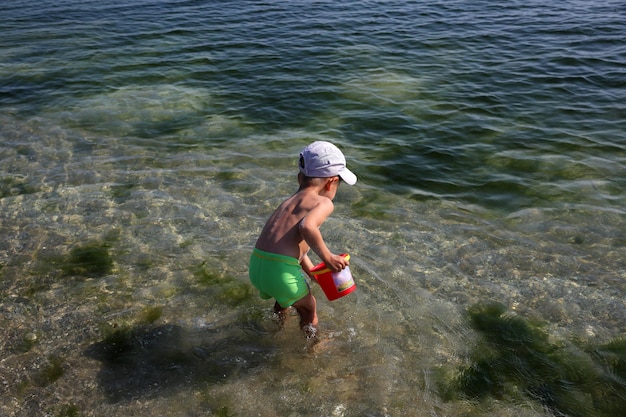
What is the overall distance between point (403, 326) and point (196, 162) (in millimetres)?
4811

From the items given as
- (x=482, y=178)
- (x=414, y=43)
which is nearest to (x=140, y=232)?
(x=482, y=178)

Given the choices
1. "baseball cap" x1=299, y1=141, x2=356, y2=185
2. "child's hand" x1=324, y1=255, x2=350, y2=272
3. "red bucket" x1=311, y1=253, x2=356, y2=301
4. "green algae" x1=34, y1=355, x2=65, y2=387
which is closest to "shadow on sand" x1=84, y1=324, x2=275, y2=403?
"green algae" x1=34, y1=355, x2=65, y2=387

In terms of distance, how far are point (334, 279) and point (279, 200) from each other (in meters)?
3.25

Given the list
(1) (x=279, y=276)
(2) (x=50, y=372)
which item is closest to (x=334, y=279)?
(1) (x=279, y=276)

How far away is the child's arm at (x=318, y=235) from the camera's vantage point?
4.18 metres

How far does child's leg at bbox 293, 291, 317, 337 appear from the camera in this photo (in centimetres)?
465

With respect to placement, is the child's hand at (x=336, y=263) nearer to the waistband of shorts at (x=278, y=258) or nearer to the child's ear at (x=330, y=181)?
the waistband of shorts at (x=278, y=258)

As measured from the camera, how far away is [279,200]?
752 centimetres

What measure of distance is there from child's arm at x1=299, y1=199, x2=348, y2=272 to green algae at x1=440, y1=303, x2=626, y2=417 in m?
1.44

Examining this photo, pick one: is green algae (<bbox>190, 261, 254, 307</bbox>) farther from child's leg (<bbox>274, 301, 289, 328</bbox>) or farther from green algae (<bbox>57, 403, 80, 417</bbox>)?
green algae (<bbox>57, 403, 80, 417</bbox>)

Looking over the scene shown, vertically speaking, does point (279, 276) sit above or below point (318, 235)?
below

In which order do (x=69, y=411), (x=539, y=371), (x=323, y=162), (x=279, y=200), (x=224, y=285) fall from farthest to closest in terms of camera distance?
1. (x=279, y=200)
2. (x=224, y=285)
3. (x=539, y=371)
4. (x=323, y=162)
5. (x=69, y=411)

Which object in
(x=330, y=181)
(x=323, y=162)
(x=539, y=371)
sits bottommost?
(x=539, y=371)

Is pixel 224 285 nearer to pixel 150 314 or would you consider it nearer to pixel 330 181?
pixel 150 314
